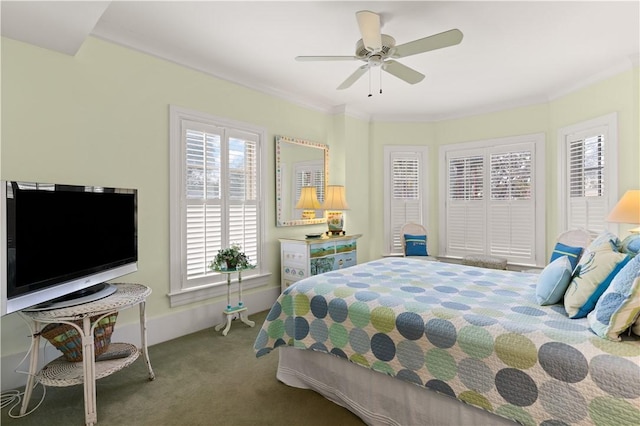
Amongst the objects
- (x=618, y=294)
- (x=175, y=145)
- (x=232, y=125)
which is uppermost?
(x=232, y=125)

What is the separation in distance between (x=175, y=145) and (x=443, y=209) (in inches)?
160

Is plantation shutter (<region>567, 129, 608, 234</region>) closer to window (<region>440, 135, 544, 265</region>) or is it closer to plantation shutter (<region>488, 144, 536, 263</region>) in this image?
window (<region>440, 135, 544, 265</region>)

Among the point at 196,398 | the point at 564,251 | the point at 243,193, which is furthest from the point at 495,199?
the point at 196,398

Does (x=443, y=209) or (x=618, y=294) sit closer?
(x=618, y=294)

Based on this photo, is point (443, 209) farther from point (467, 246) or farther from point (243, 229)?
point (243, 229)

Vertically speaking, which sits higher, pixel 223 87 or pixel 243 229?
pixel 223 87

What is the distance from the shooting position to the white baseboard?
2350 mm

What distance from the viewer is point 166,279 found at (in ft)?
10.5

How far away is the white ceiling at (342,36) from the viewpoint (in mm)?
2418

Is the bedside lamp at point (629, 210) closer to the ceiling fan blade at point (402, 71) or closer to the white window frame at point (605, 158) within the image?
the white window frame at point (605, 158)

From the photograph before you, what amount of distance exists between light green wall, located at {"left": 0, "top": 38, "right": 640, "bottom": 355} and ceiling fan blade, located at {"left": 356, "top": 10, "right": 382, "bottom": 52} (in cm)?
189

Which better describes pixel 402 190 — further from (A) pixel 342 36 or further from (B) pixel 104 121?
(B) pixel 104 121

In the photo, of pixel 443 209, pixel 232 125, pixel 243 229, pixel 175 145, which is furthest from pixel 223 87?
pixel 443 209

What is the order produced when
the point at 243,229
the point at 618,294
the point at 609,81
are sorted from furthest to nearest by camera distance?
the point at 243,229 < the point at 609,81 < the point at 618,294
